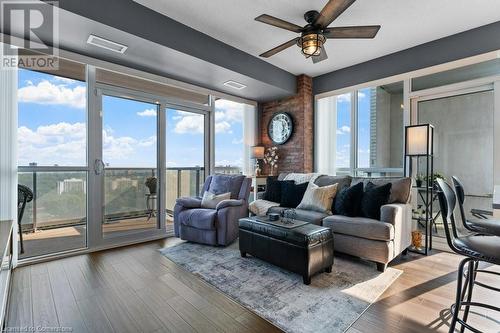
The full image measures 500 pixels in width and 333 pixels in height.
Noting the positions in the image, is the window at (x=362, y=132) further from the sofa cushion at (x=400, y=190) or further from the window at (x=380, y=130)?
the sofa cushion at (x=400, y=190)

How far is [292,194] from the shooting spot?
13.3 ft

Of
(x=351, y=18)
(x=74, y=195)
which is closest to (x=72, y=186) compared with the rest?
(x=74, y=195)

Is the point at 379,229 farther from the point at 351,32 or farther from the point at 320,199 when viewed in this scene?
the point at 351,32

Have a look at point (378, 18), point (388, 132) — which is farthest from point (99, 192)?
point (388, 132)

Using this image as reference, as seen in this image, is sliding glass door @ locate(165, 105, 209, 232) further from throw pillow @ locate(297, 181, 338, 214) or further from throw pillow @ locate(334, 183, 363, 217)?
throw pillow @ locate(334, 183, 363, 217)

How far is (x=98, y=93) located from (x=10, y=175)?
4.84ft

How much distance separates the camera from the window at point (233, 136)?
5269mm

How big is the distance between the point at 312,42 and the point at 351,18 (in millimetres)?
850

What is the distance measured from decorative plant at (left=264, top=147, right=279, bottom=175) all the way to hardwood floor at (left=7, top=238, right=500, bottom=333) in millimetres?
2976

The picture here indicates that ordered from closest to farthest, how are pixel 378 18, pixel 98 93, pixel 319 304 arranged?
pixel 319 304 → pixel 378 18 → pixel 98 93

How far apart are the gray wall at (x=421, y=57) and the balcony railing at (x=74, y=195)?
3650mm

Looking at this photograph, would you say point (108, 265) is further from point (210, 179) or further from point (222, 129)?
point (222, 129)

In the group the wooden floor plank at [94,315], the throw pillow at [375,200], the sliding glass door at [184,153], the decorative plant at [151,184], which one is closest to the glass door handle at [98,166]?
the decorative plant at [151,184]

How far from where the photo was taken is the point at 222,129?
5320mm
